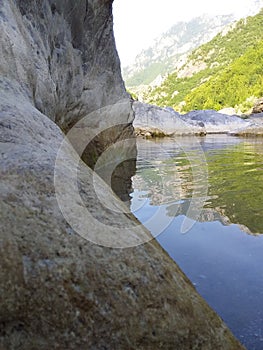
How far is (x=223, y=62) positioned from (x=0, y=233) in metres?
73.2

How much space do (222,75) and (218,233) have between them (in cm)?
Answer: 5252

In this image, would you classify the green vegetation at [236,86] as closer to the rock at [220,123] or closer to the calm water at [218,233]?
the rock at [220,123]

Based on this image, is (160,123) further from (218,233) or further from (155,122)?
(218,233)

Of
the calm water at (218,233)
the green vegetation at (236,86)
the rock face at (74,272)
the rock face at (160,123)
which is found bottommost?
the calm water at (218,233)

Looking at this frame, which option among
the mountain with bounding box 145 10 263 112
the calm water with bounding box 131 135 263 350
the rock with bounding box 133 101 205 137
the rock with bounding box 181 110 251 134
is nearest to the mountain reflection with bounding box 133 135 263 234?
the calm water with bounding box 131 135 263 350

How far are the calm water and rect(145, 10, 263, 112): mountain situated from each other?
106 feet

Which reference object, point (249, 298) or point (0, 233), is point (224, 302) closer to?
point (249, 298)

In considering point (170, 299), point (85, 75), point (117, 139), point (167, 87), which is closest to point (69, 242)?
point (170, 299)

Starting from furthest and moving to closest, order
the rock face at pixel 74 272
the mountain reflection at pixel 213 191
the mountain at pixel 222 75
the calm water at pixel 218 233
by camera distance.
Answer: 1. the mountain at pixel 222 75
2. the mountain reflection at pixel 213 191
3. the calm water at pixel 218 233
4. the rock face at pixel 74 272

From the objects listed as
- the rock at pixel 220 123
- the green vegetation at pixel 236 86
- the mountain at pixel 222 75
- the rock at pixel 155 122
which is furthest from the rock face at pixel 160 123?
the green vegetation at pixel 236 86

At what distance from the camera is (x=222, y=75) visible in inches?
1992

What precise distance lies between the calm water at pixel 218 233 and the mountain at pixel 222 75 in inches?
1271

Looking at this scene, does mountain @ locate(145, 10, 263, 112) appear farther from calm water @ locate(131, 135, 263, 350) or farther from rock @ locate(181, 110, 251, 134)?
calm water @ locate(131, 135, 263, 350)

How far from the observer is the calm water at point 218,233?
1337 mm
